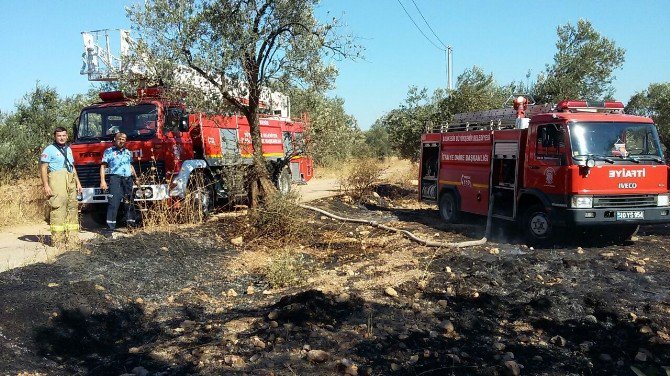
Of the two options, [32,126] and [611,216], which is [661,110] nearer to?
[611,216]

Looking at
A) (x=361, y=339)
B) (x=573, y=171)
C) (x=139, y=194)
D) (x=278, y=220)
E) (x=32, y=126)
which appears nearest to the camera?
(x=361, y=339)

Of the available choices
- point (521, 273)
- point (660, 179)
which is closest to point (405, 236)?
point (521, 273)

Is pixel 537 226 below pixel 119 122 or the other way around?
below

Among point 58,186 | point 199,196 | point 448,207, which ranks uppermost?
point 58,186

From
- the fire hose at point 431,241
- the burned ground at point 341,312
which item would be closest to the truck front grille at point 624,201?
the burned ground at point 341,312

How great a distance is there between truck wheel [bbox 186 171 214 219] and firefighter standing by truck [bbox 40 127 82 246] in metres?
2.09

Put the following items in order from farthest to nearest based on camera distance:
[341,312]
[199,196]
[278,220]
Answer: [199,196] < [278,220] < [341,312]

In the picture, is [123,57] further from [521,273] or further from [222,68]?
[521,273]

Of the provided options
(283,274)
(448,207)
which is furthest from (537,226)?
(283,274)

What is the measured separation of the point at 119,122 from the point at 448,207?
23.7ft

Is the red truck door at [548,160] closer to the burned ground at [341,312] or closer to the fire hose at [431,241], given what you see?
the burned ground at [341,312]

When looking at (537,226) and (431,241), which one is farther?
(537,226)

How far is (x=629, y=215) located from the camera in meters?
8.55

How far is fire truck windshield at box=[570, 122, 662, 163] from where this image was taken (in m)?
8.62
